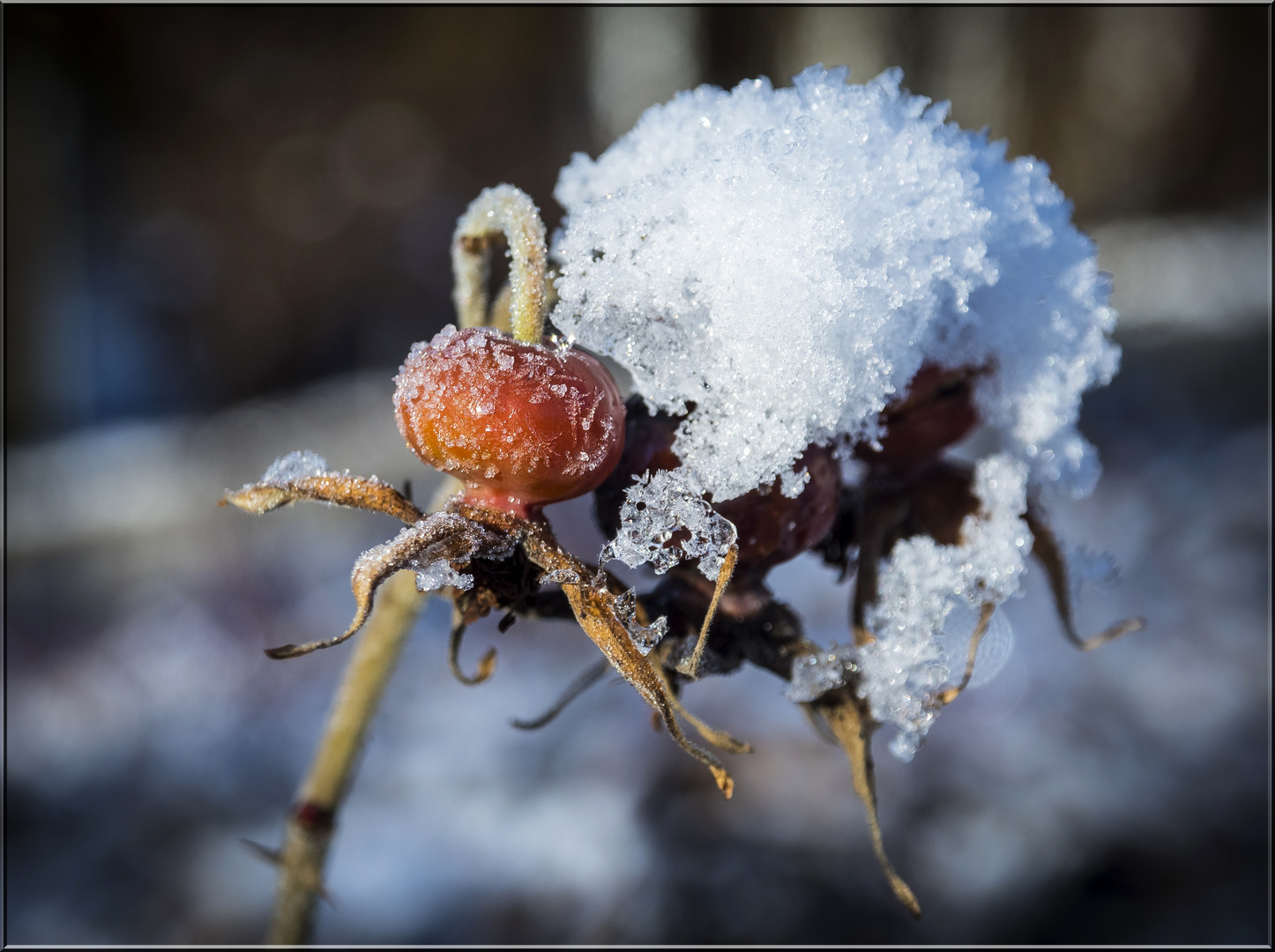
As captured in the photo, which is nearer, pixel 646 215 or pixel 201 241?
pixel 646 215

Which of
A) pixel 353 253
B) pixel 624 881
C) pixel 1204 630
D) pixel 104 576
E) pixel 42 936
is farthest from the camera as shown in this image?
pixel 353 253

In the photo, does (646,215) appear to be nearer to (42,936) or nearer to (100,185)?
(42,936)

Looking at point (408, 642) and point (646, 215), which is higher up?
point (646, 215)

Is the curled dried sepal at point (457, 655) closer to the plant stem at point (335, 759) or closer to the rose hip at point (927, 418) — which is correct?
the plant stem at point (335, 759)

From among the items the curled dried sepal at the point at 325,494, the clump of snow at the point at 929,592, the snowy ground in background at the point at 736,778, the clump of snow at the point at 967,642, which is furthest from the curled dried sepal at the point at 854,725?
the snowy ground in background at the point at 736,778

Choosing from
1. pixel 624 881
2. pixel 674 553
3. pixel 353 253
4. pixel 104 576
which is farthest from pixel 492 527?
pixel 353 253
